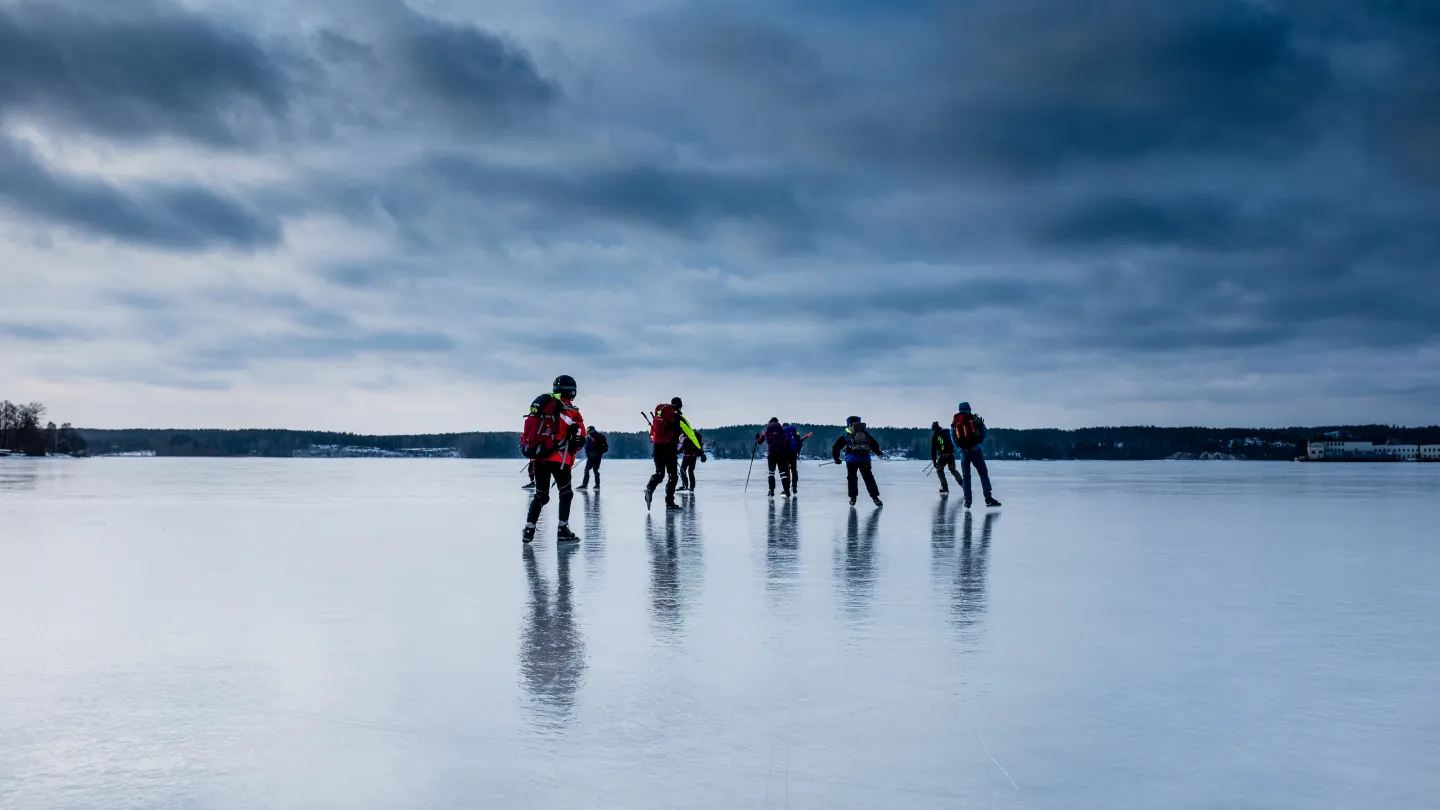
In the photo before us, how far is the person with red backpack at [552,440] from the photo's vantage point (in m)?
13.4

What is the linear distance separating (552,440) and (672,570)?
11.0ft

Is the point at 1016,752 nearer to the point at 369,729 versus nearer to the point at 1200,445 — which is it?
the point at 369,729

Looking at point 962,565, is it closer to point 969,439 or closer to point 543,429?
point 543,429

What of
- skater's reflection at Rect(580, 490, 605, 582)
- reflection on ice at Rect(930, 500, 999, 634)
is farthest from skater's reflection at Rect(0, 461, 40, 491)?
reflection on ice at Rect(930, 500, 999, 634)

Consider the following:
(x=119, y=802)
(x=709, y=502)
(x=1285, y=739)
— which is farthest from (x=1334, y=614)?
(x=709, y=502)

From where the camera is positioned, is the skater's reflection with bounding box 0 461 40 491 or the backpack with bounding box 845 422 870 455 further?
the skater's reflection with bounding box 0 461 40 491

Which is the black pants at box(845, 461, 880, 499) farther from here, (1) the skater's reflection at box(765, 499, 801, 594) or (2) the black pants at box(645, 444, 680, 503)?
(2) the black pants at box(645, 444, 680, 503)

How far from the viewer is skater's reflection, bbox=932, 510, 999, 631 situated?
7920mm

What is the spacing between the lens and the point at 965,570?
419 inches

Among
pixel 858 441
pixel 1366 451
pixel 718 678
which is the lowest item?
pixel 718 678

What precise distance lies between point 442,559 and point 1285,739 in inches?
346

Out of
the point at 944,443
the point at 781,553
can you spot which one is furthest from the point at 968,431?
the point at 781,553

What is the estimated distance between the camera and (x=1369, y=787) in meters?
3.94

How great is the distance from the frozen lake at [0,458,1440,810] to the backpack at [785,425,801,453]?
41.0ft
